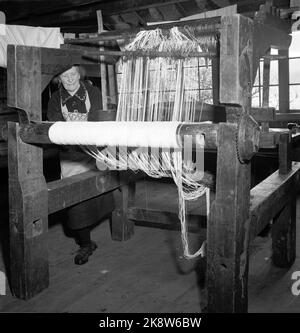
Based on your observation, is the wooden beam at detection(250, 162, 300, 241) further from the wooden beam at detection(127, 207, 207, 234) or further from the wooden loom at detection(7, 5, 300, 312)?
the wooden beam at detection(127, 207, 207, 234)

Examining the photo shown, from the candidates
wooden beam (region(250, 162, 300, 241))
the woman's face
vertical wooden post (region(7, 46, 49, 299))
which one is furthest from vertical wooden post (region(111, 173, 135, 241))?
wooden beam (region(250, 162, 300, 241))

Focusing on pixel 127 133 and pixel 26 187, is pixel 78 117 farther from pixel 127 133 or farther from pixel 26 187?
pixel 127 133

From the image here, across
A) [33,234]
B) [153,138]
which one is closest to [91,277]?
[33,234]

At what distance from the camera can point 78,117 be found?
2369 mm

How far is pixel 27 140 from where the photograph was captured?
1.73 m

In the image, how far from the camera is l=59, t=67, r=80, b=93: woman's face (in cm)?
227

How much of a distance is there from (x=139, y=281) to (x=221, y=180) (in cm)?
95

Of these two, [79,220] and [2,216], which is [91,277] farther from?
[2,216]

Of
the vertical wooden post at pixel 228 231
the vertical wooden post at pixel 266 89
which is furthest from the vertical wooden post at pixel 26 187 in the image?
the vertical wooden post at pixel 266 89

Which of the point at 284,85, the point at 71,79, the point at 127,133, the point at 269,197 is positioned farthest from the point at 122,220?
the point at 284,85

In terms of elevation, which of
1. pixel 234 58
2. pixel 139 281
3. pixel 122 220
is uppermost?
pixel 234 58

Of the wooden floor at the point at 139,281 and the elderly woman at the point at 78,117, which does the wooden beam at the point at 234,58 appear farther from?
the elderly woman at the point at 78,117

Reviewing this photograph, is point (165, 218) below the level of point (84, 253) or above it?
above

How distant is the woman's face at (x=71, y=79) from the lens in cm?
227
